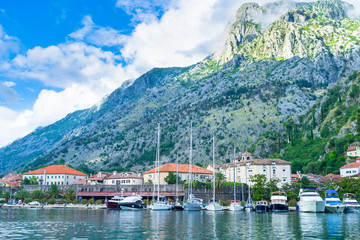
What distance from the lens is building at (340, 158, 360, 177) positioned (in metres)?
Result: 109

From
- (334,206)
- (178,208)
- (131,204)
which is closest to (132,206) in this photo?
(131,204)

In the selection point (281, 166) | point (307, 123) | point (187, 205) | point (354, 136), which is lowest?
point (187, 205)

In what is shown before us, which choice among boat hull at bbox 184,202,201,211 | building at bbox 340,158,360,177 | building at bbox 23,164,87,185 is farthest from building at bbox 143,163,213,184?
building at bbox 340,158,360,177

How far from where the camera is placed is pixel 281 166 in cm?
11000

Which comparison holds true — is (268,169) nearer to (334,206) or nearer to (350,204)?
(350,204)

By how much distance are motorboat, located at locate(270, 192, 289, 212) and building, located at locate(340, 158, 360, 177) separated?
32.3 meters

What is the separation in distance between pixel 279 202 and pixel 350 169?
41177 millimetres

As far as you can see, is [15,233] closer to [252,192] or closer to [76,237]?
[76,237]

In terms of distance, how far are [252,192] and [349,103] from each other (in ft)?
270

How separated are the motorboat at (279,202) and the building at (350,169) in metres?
32.3

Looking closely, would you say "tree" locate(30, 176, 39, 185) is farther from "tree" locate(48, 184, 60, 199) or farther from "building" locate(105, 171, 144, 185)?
"building" locate(105, 171, 144, 185)

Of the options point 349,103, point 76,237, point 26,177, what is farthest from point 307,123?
point 76,237

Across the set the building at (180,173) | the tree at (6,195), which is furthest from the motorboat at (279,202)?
the tree at (6,195)

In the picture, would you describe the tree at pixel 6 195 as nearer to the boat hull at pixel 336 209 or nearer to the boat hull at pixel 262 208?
the boat hull at pixel 262 208
